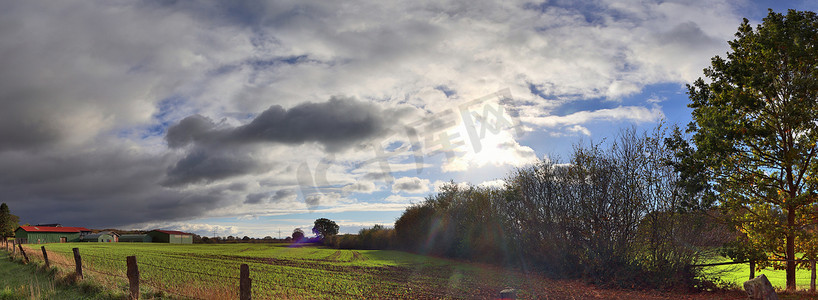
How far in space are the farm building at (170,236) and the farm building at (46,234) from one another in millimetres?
16576

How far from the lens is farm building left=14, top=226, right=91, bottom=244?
284 feet

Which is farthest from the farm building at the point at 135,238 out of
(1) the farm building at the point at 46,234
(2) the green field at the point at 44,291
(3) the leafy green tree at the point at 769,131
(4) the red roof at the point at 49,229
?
(3) the leafy green tree at the point at 769,131

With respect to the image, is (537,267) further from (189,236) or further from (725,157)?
(189,236)

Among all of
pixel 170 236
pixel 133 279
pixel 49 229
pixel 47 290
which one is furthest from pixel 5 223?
pixel 133 279

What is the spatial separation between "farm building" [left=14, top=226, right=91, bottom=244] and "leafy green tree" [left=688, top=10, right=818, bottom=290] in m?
105

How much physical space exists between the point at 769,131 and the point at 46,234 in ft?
386

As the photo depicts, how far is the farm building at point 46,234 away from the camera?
284 ft

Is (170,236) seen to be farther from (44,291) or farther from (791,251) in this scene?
(791,251)

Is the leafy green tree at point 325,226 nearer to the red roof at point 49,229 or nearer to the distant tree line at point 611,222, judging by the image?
the red roof at point 49,229

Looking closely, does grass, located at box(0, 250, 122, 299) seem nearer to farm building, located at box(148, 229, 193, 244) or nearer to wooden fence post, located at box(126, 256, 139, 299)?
wooden fence post, located at box(126, 256, 139, 299)

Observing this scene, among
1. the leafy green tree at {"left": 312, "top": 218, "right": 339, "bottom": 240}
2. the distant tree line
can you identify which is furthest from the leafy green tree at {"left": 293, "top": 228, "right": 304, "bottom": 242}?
the distant tree line

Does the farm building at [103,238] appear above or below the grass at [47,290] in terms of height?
below

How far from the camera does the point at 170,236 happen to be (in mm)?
97875

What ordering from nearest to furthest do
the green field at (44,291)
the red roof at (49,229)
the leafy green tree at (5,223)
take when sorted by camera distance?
the green field at (44,291) < the leafy green tree at (5,223) < the red roof at (49,229)
